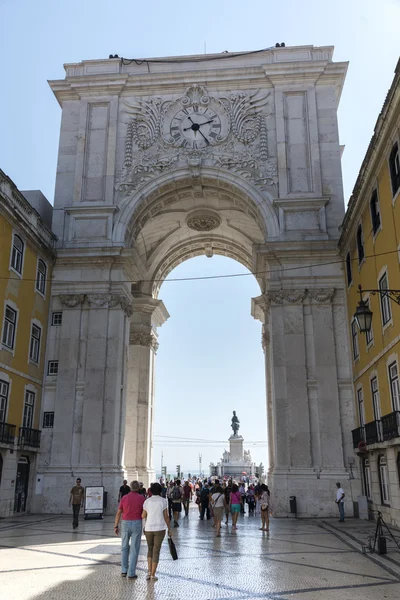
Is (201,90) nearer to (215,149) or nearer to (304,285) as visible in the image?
(215,149)

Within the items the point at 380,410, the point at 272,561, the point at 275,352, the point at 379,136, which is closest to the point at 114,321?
the point at 275,352

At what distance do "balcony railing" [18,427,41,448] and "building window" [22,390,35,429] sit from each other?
361mm

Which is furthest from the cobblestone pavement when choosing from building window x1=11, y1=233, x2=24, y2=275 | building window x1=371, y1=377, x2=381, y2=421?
building window x1=11, y1=233, x2=24, y2=275

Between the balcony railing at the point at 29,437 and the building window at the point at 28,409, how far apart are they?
0.36m

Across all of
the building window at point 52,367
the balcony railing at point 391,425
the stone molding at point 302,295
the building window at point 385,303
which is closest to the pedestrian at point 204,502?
the balcony railing at point 391,425

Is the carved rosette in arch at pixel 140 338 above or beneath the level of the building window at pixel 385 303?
above

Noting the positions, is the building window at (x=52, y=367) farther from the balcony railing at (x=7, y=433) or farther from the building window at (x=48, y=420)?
the balcony railing at (x=7, y=433)

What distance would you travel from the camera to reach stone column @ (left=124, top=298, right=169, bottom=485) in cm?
3500

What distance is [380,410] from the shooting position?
815 inches

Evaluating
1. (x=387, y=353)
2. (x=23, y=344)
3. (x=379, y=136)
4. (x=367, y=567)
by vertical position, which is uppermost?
(x=379, y=136)

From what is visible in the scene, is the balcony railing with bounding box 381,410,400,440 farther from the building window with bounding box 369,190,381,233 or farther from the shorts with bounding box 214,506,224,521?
the building window with bounding box 369,190,381,233

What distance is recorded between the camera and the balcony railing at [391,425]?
17.1m

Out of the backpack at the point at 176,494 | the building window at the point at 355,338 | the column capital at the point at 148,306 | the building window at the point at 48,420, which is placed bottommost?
the backpack at the point at 176,494

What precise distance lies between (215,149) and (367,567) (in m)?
23.4
